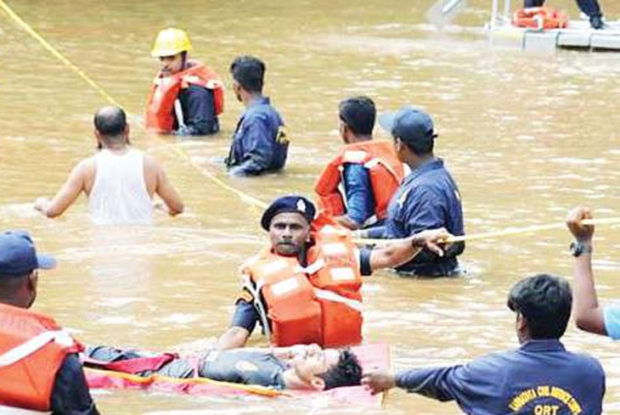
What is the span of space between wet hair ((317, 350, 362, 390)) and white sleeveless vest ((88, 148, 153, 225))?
140 inches

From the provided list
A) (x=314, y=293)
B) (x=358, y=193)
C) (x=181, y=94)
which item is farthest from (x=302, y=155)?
(x=314, y=293)

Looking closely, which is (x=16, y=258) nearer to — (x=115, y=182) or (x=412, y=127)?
(x=412, y=127)

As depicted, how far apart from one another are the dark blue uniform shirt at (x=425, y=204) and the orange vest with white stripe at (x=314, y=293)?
1.36 meters

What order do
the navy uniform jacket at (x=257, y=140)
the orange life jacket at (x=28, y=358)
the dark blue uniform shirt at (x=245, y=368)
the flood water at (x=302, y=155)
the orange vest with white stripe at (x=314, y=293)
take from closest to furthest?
the orange life jacket at (x=28, y=358) → the dark blue uniform shirt at (x=245, y=368) → the orange vest with white stripe at (x=314, y=293) → the flood water at (x=302, y=155) → the navy uniform jacket at (x=257, y=140)

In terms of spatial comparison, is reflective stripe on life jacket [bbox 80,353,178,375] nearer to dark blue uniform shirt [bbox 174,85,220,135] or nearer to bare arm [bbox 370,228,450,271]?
bare arm [bbox 370,228,450,271]

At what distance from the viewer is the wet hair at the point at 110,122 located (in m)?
11.0

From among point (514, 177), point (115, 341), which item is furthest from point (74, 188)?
point (514, 177)

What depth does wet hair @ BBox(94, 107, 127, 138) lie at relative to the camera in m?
11.0

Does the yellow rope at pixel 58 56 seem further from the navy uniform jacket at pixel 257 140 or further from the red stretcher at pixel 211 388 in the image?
the red stretcher at pixel 211 388

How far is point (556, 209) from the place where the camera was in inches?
513

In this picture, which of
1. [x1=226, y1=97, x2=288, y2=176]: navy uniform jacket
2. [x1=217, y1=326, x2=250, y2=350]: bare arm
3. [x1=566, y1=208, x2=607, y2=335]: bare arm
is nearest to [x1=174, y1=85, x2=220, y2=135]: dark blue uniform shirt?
[x1=226, y1=97, x2=288, y2=176]: navy uniform jacket

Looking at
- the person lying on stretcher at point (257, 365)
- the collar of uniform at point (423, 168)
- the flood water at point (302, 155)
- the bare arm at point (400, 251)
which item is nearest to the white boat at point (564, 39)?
the flood water at point (302, 155)

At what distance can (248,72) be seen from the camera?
13969 mm

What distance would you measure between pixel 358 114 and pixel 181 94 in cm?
503
